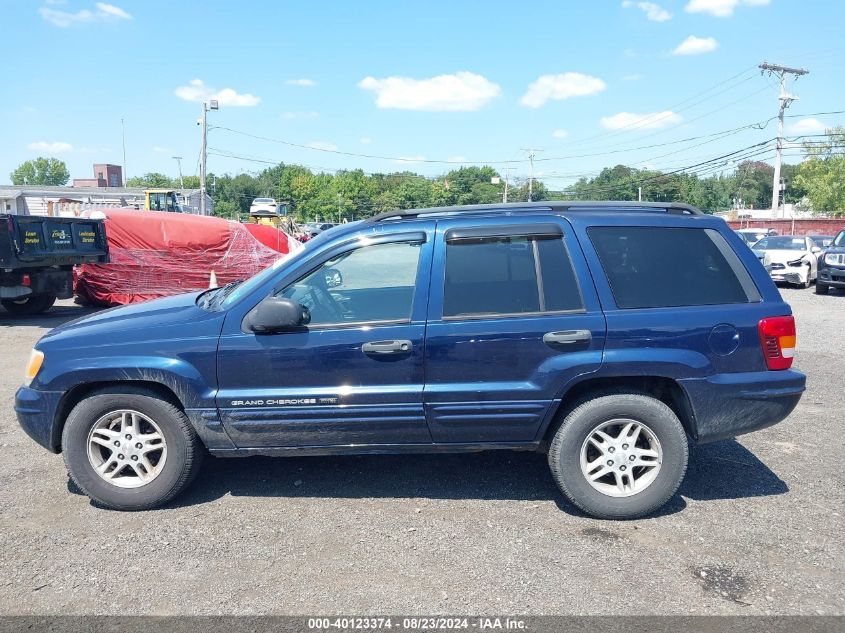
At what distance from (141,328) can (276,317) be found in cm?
92

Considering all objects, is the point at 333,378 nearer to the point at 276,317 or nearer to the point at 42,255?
the point at 276,317

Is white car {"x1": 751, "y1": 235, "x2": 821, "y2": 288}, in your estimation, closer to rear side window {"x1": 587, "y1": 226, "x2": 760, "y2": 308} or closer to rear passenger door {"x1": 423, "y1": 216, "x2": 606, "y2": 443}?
rear side window {"x1": 587, "y1": 226, "x2": 760, "y2": 308}

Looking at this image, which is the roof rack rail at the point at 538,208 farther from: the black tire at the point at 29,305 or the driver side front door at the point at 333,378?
the black tire at the point at 29,305

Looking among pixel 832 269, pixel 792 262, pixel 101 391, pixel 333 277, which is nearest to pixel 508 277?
pixel 333 277

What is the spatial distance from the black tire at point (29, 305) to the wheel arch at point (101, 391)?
945cm

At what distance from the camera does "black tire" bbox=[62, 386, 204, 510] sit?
3.95 m

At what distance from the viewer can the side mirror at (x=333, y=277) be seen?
161 inches

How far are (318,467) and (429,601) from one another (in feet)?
6.09

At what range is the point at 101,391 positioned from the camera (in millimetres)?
3990

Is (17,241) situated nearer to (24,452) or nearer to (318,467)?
(24,452)

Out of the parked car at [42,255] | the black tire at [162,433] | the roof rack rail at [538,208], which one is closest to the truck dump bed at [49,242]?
the parked car at [42,255]

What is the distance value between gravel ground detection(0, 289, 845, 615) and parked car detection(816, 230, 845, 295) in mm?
13823

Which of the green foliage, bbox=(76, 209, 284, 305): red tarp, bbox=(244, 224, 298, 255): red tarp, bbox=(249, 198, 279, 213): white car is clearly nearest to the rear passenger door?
bbox=(76, 209, 284, 305): red tarp

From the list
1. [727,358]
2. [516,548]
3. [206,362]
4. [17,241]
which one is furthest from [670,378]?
[17,241]
